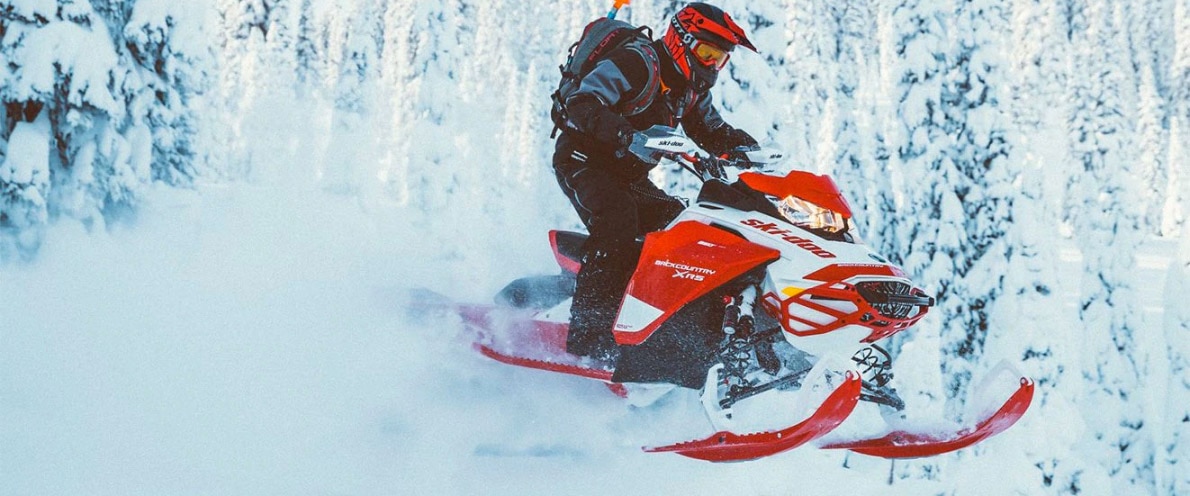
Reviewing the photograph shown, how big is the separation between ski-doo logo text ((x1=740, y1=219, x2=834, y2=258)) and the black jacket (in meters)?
0.85

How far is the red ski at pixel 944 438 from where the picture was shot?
468 cm

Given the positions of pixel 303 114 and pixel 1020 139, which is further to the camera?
pixel 303 114

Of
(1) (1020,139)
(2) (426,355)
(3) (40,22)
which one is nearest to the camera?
(2) (426,355)

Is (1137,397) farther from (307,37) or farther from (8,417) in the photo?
(307,37)

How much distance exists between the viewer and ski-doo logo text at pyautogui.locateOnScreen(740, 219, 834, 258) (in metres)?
4.59

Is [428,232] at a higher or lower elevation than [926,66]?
lower

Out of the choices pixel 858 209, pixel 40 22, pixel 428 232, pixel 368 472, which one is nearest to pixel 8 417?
pixel 368 472

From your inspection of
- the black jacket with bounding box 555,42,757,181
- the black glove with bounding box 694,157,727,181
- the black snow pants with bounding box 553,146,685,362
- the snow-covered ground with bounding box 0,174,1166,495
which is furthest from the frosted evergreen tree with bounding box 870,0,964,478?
the black glove with bounding box 694,157,727,181

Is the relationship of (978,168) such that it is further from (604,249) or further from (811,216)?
(604,249)

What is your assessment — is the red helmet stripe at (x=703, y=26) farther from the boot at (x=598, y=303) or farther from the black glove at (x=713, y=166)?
the boot at (x=598, y=303)

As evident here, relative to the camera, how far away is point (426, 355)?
6.29 metres

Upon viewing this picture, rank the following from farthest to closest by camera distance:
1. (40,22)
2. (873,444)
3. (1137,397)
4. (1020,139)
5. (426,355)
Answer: (1137,397) → (1020,139) → (40,22) → (426,355) → (873,444)

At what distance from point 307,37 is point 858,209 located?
1329 inches

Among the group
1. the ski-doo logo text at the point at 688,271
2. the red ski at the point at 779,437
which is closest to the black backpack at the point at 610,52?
the ski-doo logo text at the point at 688,271
